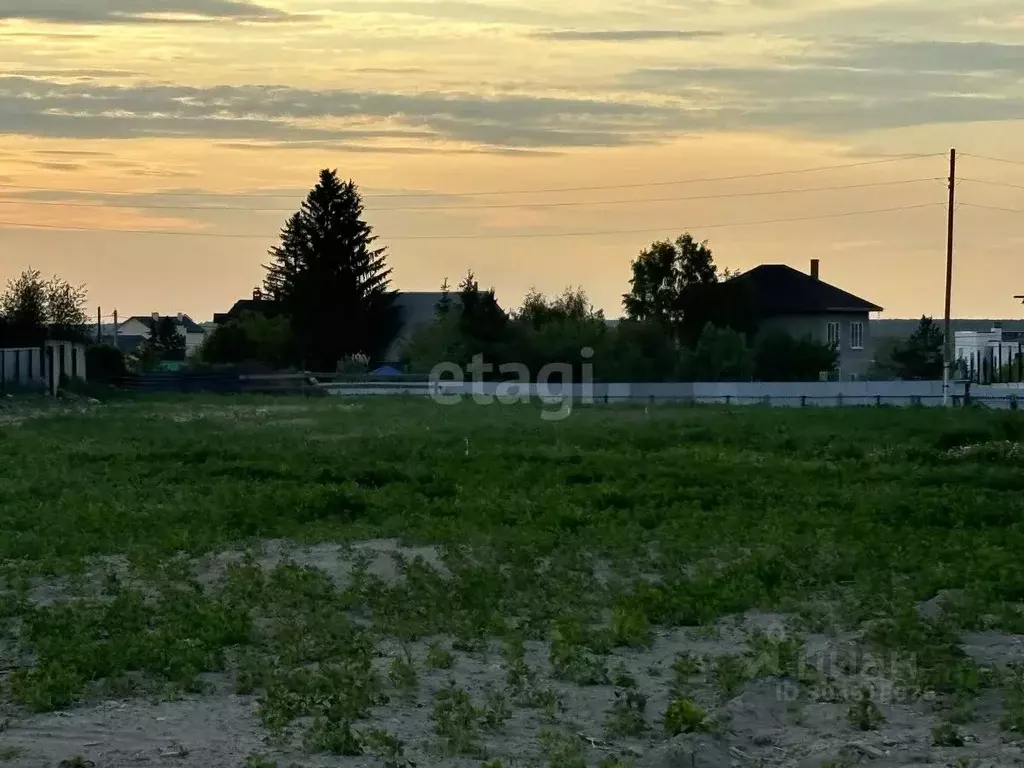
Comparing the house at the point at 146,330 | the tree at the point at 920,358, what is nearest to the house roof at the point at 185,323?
the house at the point at 146,330

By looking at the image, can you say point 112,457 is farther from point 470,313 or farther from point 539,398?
point 470,313

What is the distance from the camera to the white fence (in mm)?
45344

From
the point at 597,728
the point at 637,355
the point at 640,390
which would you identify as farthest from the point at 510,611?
the point at 637,355

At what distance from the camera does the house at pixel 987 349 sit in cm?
6249

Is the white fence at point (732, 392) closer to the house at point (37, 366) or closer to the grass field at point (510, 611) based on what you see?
the house at point (37, 366)

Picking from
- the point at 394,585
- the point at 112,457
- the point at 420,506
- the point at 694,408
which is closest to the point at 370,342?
the point at 694,408

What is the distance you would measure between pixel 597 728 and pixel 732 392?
4084 cm

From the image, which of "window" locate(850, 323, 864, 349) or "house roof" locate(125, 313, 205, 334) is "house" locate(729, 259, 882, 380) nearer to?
"window" locate(850, 323, 864, 349)

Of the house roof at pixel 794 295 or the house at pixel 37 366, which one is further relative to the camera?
the house roof at pixel 794 295

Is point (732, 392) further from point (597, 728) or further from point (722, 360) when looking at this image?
point (597, 728)

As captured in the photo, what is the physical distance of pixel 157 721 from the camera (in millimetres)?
7523

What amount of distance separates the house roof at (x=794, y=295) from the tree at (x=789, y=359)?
7360mm

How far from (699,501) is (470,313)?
45145 mm

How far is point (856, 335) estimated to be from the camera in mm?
69438
